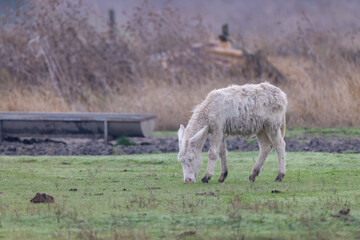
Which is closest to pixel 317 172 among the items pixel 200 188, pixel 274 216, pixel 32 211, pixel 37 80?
pixel 200 188

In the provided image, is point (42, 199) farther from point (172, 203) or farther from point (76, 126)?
point (76, 126)

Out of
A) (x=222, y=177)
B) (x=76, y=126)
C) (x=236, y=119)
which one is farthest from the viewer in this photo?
(x=76, y=126)

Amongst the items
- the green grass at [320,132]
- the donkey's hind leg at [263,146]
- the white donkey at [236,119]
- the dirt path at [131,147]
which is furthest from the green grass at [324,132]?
the white donkey at [236,119]

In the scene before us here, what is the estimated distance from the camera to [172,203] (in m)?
9.39

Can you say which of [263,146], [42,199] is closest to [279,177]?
[263,146]

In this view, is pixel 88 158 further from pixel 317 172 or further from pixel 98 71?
pixel 98 71

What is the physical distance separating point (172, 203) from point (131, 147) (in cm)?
978

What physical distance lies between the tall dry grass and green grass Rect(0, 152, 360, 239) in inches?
328

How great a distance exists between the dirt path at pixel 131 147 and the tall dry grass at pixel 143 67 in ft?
9.59

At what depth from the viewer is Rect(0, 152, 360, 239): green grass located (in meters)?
7.70

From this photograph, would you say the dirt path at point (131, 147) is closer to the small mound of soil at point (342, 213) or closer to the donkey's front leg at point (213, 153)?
the donkey's front leg at point (213, 153)

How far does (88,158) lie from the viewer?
16062 millimetres

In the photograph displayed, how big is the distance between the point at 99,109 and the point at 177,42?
188 inches

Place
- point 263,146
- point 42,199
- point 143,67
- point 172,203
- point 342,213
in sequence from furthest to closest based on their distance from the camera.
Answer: point 143,67 → point 263,146 → point 42,199 → point 172,203 → point 342,213
